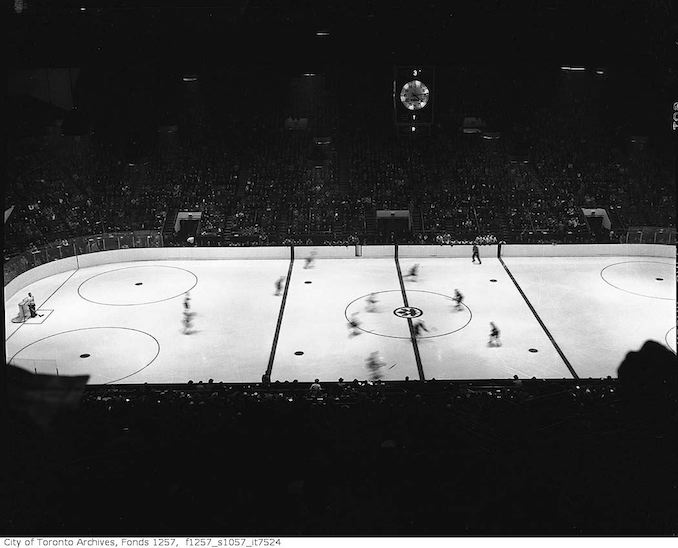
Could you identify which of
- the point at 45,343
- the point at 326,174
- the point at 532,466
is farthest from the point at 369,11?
the point at 326,174

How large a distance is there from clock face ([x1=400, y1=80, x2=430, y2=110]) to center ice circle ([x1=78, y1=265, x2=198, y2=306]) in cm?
973

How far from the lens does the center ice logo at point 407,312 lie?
18.1 metres

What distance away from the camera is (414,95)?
13148 mm

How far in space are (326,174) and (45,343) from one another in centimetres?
1560

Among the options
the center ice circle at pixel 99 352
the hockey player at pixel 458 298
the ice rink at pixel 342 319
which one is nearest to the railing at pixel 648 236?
the ice rink at pixel 342 319

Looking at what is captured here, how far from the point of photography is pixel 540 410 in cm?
979

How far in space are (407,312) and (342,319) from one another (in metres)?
1.79

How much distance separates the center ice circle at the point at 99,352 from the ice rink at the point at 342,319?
0.14 feet

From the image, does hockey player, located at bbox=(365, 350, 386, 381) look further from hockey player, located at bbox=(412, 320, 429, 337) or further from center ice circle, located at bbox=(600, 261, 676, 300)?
center ice circle, located at bbox=(600, 261, 676, 300)

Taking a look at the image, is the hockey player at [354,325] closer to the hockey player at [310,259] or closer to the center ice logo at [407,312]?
the center ice logo at [407,312]

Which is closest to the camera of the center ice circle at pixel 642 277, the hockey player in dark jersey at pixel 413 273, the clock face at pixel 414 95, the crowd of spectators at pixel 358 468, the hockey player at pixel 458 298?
the crowd of spectators at pixel 358 468

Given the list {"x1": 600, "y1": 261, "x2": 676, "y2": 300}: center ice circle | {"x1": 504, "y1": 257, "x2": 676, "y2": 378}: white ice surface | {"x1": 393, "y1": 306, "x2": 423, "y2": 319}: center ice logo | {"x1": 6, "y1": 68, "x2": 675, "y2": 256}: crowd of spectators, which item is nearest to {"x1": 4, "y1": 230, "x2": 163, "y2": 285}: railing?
{"x1": 6, "y1": 68, "x2": 675, "y2": 256}: crowd of spectators

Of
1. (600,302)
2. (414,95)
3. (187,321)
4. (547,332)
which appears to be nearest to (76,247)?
(187,321)

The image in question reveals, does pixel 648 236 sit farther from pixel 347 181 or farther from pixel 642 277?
pixel 347 181
